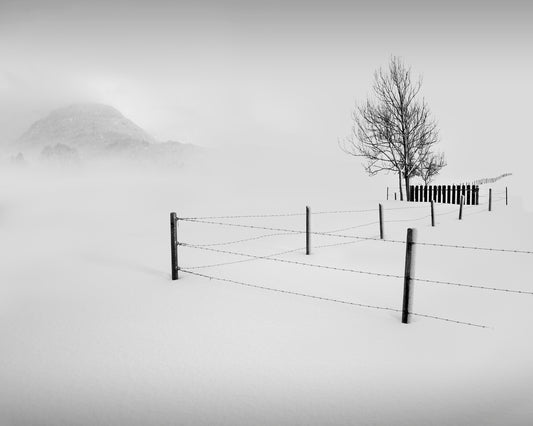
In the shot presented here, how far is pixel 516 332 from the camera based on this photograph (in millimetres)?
6031

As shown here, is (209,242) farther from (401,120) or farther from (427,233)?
(401,120)

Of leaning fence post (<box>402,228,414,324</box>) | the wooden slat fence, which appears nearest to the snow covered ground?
leaning fence post (<box>402,228,414,324</box>)

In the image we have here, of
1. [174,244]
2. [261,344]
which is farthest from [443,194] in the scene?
[261,344]

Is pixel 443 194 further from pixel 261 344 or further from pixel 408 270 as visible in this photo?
pixel 261 344

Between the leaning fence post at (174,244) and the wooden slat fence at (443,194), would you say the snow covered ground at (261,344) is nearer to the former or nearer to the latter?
the leaning fence post at (174,244)

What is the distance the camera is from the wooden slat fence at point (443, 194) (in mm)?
26609

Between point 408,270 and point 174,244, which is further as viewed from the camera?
point 174,244

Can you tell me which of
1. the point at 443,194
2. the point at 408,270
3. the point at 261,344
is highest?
the point at 443,194

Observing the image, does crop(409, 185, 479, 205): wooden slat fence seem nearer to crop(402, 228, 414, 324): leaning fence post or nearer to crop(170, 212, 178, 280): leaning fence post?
crop(170, 212, 178, 280): leaning fence post

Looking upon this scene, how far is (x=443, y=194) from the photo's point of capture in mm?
27047

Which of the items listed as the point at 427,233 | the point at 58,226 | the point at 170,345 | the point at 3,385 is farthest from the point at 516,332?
the point at 58,226

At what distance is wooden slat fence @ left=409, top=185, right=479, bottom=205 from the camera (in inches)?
1048

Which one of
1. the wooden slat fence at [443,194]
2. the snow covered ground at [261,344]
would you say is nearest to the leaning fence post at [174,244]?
the snow covered ground at [261,344]

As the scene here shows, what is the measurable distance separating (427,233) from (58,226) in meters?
16.5
